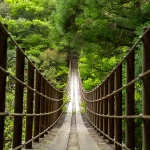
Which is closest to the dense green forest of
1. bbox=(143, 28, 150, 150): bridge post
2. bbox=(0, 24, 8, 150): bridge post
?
bbox=(143, 28, 150, 150): bridge post

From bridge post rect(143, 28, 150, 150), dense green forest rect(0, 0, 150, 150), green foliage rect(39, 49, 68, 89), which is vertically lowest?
bridge post rect(143, 28, 150, 150)

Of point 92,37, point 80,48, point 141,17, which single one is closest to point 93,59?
point 80,48

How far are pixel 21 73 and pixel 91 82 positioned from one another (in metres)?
9.85

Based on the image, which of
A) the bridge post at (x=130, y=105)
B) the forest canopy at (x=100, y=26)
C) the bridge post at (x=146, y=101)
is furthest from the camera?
the forest canopy at (x=100, y=26)

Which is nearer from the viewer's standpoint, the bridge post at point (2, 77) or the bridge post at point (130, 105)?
the bridge post at point (2, 77)

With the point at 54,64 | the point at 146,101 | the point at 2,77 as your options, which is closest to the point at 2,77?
the point at 2,77

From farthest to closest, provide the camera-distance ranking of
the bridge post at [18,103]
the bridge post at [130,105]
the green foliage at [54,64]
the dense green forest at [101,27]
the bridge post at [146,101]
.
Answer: the green foliage at [54,64] → the dense green forest at [101,27] → the bridge post at [18,103] → the bridge post at [130,105] → the bridge post at [146,101]

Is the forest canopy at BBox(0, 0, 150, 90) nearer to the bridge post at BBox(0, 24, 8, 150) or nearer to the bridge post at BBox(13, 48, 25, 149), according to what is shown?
the bridge post at BBox(13, 48, 25, 149)

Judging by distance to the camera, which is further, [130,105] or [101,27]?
[101,27]

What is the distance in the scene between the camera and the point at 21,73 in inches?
111

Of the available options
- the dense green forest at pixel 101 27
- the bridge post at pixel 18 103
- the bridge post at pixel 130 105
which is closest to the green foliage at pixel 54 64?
the dense green forest at pixel 101 27

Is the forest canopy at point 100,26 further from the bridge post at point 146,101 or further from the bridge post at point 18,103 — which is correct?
the bridge post at point 146,101

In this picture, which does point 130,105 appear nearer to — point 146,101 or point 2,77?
point 146,101

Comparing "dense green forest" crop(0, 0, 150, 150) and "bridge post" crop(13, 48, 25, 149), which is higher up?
"dense green forest" crop(0, 0, 150, 150)
